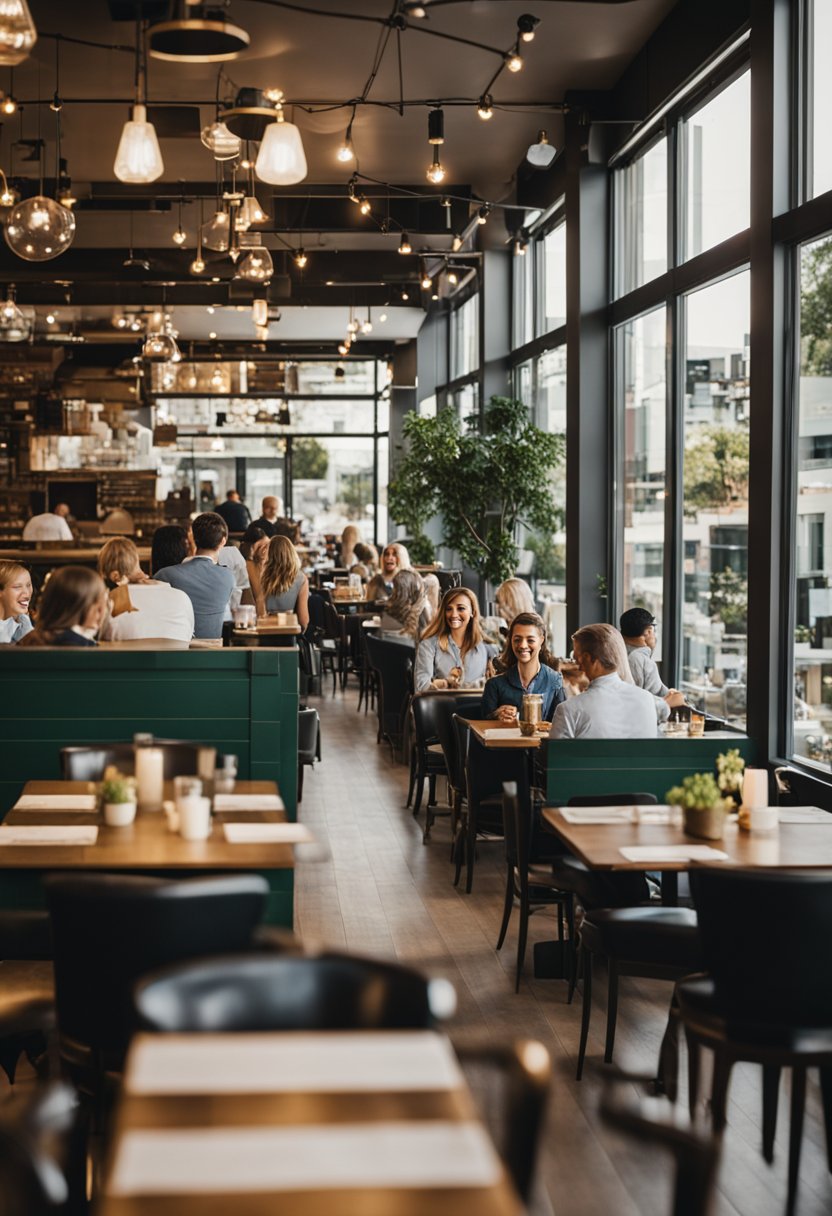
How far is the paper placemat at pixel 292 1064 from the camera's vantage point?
6.90 feet

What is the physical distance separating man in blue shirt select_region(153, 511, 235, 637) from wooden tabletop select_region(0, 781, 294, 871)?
3.70m

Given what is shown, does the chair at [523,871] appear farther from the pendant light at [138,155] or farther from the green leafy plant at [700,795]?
the pendant light at [138,155]

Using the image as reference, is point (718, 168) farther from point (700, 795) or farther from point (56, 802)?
point (56, 802)

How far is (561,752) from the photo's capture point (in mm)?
5473

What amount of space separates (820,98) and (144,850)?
493 cm

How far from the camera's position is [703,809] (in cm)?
426

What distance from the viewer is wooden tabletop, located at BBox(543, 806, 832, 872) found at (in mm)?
3912

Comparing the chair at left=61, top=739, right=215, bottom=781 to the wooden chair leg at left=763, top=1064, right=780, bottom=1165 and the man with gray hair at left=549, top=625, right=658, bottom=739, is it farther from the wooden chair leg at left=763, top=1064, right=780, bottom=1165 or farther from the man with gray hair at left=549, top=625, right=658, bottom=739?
the wooden chair leg at left=763, top=1064, right=780, bottom=1165

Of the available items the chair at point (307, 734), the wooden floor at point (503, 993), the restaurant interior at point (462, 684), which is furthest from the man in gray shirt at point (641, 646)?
the chair at point (307, 734)

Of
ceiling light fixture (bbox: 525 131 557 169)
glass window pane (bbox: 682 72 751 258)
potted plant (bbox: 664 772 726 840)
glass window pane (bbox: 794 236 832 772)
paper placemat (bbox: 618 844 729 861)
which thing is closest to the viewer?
paper placemat (bbox: 618 844 729 861)

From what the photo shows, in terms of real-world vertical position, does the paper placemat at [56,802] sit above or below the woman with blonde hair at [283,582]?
below

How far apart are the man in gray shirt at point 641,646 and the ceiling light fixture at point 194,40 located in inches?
147

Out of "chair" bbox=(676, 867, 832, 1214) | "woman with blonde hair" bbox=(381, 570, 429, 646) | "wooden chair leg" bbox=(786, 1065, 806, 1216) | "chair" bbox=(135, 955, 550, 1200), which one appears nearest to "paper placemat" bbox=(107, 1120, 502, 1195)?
"chair" bbox=(135, 955, 550, 1200)

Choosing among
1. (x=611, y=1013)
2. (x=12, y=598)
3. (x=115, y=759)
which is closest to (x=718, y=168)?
(x=12, y=598)
